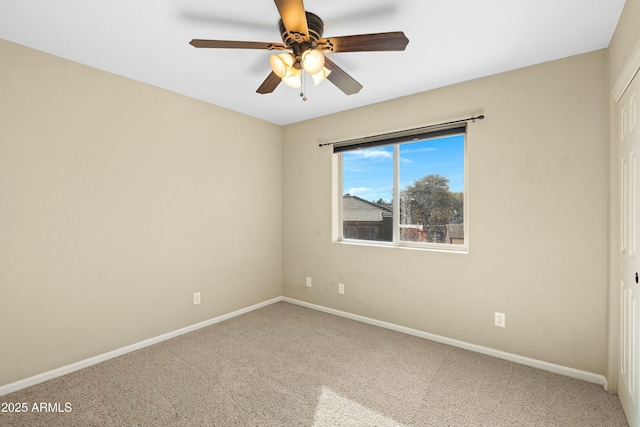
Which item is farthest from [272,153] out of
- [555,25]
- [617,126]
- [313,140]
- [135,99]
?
[617,126]

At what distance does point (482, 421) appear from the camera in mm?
1784

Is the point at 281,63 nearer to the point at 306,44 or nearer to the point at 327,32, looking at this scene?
the point at 306,44

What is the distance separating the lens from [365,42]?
1.63 metres

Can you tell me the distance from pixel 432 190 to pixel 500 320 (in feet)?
4.22

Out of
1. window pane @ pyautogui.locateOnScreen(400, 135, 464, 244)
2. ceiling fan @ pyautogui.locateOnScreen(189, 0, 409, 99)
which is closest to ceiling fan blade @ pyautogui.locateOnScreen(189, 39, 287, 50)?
ceiling fan @ pyautogui.locateOnScreen(189, 0, 409, 99)

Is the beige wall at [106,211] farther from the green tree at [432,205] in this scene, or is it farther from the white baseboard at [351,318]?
the green tree at [432,205]

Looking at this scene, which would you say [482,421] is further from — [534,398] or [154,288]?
[154,288]

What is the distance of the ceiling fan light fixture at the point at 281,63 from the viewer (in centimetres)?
171

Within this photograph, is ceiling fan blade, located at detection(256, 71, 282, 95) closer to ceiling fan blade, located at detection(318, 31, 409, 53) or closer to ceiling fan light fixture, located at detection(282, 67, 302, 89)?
ceiling fan light fixture, located at detection(282, 67, 302, 89)

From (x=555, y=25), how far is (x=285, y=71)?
1.69m

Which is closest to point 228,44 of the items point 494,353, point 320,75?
point 320,75

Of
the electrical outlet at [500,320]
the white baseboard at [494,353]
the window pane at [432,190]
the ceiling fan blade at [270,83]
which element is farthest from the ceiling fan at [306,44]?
the white baseboard at [494,353]

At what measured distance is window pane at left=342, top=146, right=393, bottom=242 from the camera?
3.38 metres

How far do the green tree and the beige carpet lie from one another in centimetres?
111
